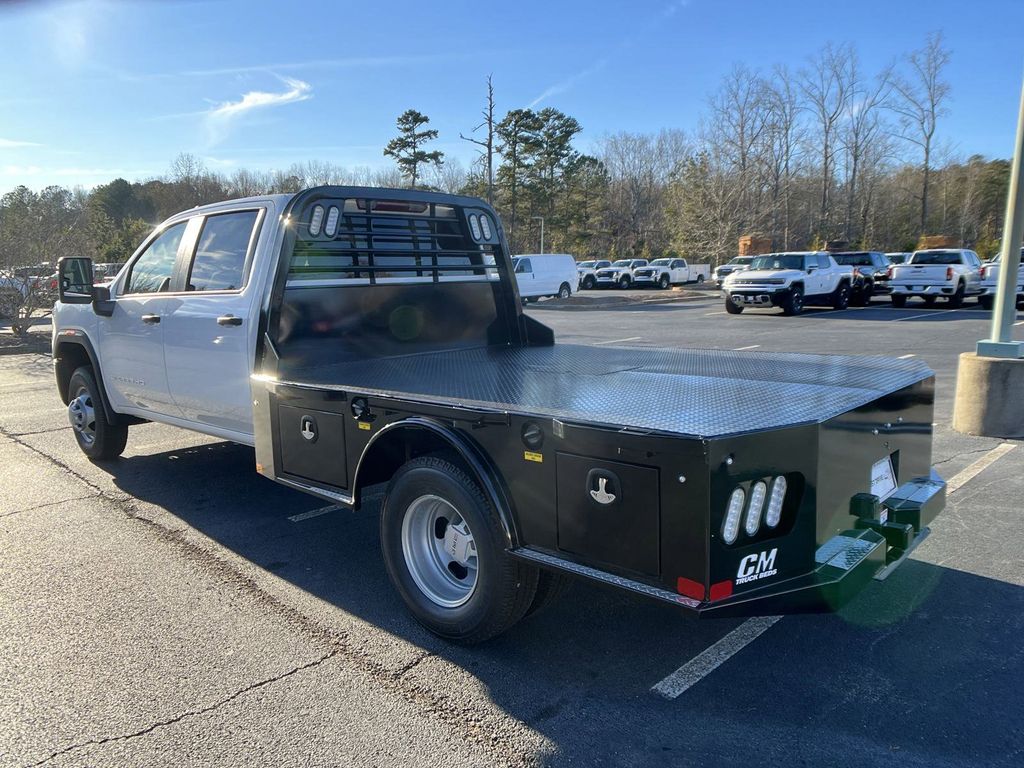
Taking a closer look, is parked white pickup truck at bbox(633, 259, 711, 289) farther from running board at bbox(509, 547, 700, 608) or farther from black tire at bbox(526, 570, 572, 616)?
running board at bbox(509, 547, 700, 608)

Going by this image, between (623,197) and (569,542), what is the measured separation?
3015 inches

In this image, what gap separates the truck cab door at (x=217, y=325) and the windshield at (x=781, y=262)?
2166cm

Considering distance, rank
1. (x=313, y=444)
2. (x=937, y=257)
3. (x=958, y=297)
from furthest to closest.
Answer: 1. (x=937, y=257)
2. (x=958, y=297)
3. (x=313, y=444)

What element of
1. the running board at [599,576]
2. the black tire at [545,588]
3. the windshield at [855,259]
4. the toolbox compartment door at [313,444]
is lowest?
the black tire at [545,588]

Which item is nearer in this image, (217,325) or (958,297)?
(217,325)

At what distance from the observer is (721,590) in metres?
2.58

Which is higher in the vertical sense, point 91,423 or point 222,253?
point 222,253

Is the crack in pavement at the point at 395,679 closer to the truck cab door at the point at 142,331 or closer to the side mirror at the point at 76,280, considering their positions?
the truck cab door at the point at 142,331

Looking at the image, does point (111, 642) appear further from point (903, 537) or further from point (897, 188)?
point (897, 188)

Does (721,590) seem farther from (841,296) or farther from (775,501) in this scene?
(841,296)

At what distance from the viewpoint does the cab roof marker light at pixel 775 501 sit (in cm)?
269

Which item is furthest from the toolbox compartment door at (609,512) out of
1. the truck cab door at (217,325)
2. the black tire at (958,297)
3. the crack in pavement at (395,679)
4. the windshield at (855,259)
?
the windshield at (855,259)

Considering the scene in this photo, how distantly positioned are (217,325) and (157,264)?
139 cm

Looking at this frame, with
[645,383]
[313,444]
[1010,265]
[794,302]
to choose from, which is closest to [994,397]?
[1010,265]
